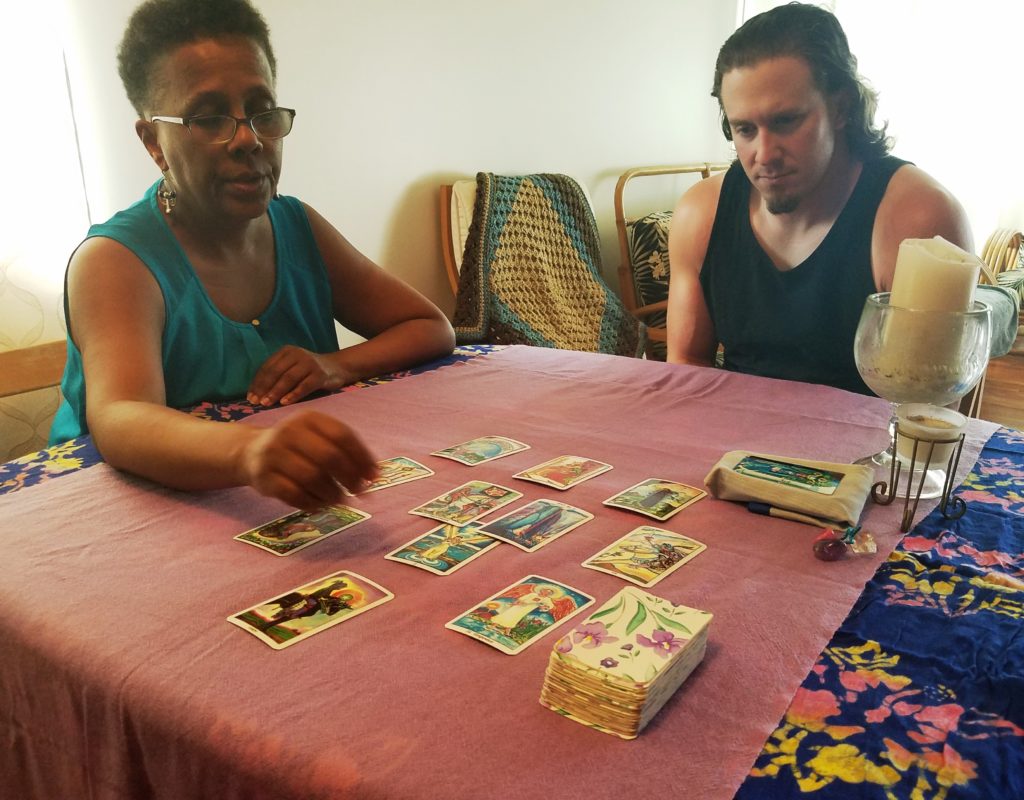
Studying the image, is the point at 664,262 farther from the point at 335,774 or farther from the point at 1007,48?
the point at 335,774

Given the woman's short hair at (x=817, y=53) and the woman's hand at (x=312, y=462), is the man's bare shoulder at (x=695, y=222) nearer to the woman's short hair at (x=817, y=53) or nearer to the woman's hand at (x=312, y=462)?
the woman's short hair at (x=817, y=53)

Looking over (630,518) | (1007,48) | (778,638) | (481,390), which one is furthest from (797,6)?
(1007,48)

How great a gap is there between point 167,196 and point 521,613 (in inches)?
40.9

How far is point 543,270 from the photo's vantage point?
114 inches

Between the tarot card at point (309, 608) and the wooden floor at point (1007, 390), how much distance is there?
3.69 m

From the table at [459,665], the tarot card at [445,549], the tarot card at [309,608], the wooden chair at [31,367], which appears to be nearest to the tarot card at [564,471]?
the table at [459,665]

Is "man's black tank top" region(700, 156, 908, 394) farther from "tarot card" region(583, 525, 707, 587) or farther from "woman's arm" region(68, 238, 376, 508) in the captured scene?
"woman's arm" region(68, 238, 376, 508)

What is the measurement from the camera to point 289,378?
1294 millimetres

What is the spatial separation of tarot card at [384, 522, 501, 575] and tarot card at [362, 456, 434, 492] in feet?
0.43

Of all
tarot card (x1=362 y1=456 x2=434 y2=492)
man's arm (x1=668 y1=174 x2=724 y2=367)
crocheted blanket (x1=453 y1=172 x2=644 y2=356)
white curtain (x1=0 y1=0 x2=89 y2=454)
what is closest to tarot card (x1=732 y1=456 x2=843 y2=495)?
tarot card (x1=362 y1=456 x2=434 y2=492)

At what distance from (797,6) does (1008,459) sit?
1.00 meters

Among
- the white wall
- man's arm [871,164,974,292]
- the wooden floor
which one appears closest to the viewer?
man's arm [871,164,974,292]

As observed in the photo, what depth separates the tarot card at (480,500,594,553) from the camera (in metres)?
0.78

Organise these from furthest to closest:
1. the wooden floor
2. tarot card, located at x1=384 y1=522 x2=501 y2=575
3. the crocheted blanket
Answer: the wooden floor
the crocheted blanket
tarot card, located at x1=384 y1=522 x2=501 y2=575
